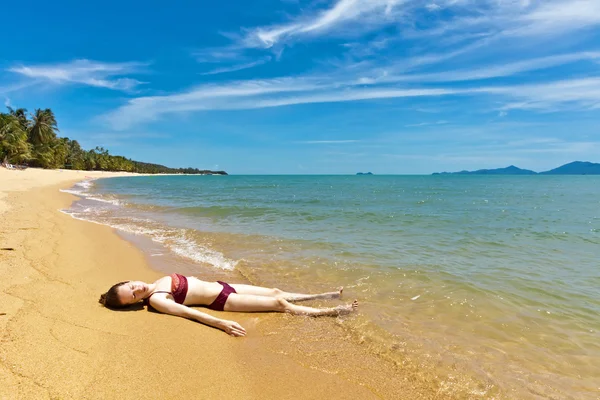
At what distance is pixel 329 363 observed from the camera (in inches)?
157

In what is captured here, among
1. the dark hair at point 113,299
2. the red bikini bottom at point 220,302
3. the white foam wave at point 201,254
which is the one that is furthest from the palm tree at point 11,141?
the red bikini bottom at point 220,302

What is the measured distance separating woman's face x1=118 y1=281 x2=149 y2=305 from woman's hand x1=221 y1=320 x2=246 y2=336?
139 cm

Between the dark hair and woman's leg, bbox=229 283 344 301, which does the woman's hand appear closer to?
woman's leg, bbox=229 283 344 301

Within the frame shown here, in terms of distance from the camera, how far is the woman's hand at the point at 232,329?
458cm

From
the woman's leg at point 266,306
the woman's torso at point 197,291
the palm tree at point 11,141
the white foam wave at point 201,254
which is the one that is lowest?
the white foam wave at point 201,254

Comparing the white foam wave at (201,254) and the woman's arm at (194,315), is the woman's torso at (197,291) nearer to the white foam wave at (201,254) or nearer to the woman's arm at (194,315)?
the woman's arm at (194,315)

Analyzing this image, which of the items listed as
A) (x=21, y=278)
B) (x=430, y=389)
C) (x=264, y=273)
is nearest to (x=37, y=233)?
(x=21, y=278)

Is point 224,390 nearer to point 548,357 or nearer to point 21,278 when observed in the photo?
point 548,357

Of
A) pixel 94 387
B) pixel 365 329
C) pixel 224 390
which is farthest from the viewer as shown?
pixel 365 329

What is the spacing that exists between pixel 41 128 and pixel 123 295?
93191 millimetres

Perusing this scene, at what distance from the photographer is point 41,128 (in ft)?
253

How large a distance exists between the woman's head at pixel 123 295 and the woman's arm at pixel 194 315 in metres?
0.21

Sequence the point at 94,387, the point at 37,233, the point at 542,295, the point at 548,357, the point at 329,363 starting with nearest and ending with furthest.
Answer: the point at 94,387
the point at 329,363
the point at 548,357
the point at 542,295
the point at 37,233

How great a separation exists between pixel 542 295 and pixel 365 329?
13.6 ft
